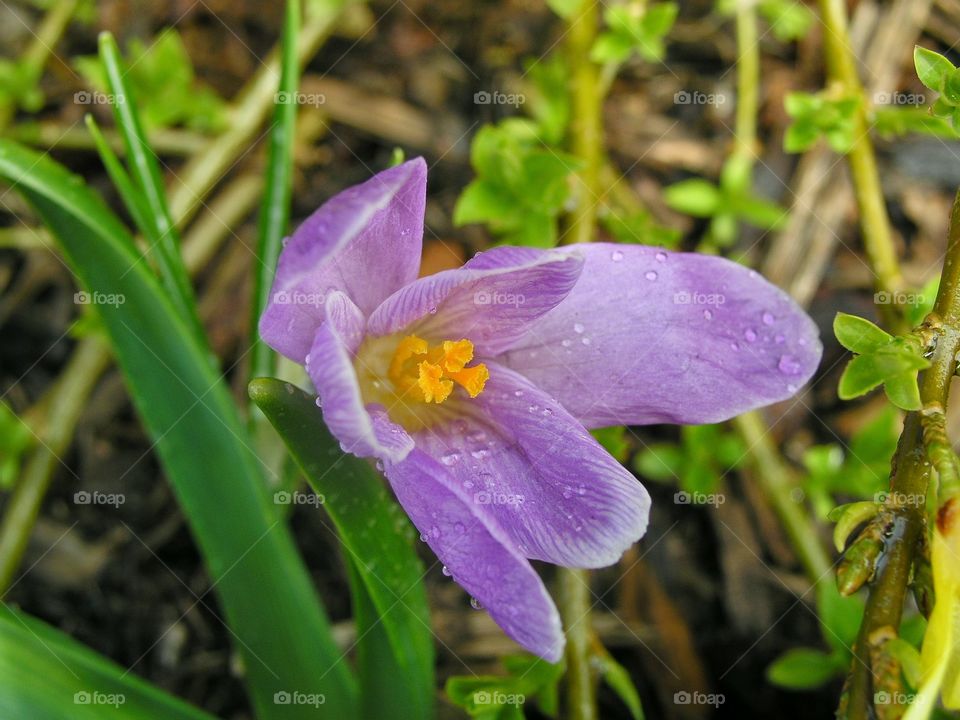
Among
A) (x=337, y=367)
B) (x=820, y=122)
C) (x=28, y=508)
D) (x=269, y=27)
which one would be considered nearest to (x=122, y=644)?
(x=28, y=508)

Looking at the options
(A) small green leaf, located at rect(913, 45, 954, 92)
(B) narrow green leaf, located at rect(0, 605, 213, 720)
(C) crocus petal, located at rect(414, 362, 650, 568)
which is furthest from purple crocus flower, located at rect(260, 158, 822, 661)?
(B) narrow green leaf, located at rect(0, 605, 213, 720)

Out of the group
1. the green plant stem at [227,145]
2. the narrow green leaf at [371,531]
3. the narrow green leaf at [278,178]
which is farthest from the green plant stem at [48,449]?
the narrow green leaf at [371,531]

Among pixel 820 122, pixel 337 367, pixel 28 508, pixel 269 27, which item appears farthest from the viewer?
pixel 269 27

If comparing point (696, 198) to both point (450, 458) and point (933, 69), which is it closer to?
point (933, 69)

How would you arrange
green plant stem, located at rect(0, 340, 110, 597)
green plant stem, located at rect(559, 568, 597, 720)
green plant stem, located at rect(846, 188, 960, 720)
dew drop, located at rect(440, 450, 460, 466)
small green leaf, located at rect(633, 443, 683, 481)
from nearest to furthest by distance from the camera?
green plant stem, located at rect(846, 188, 960, 720) < dew drop, located at rect(440, 450, 460, 466) < green plant stem, located at rect(559, 568, 597, 720) < green plant stem, located at rect(0, 340, 110, 597) < small green leaf, located at rect(633, 443, 683, 481)

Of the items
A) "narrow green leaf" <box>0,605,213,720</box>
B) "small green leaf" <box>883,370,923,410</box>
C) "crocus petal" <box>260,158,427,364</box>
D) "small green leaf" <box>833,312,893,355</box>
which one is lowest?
"narrow green leaf" <box>0,605,213,720</box>

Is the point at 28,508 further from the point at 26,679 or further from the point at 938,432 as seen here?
the point at 938,432

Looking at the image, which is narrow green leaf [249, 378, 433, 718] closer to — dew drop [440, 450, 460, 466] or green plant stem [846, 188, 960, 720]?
dew drop [440, 450, 460, 466]
